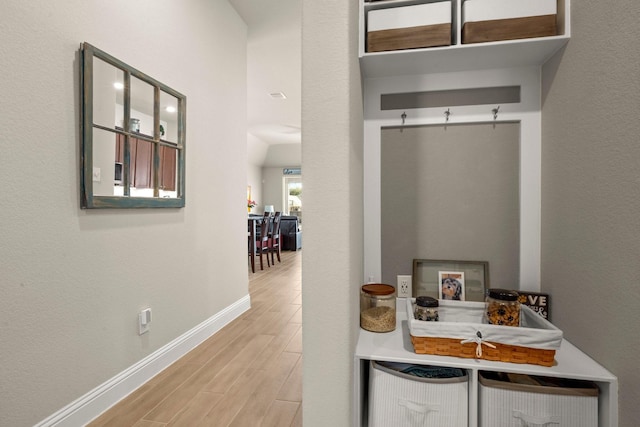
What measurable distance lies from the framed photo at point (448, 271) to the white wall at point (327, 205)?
557 millimetres

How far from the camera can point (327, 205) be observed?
3.62 ft

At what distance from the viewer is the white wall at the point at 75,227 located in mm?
1377

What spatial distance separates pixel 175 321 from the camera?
245 centimetres

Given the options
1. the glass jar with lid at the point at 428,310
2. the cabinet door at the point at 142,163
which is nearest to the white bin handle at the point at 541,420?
the glass jar with lid at the point at 428,310

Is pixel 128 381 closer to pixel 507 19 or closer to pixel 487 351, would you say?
pixel 487 351

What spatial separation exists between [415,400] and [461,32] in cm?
138

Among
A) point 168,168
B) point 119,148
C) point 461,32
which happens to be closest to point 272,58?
point 168,168

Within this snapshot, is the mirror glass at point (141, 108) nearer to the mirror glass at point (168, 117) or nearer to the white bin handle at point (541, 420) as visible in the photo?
the mirror glass at point (168, 117)

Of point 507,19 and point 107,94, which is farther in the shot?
point 107,94

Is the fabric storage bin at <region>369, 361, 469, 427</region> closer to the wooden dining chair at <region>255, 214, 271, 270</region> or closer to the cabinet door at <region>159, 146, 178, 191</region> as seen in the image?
the cabinet door at <region>159, 146, 178, 191</region>

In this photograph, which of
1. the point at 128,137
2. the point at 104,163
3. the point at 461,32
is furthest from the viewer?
the point at 128,137

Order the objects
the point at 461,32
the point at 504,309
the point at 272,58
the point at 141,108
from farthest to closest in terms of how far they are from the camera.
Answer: the point at 272,58, the point at 141,108, the point at 461,32, the point at 504,309

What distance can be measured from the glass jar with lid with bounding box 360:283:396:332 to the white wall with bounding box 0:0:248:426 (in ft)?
4.59

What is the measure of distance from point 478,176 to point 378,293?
69 cm
